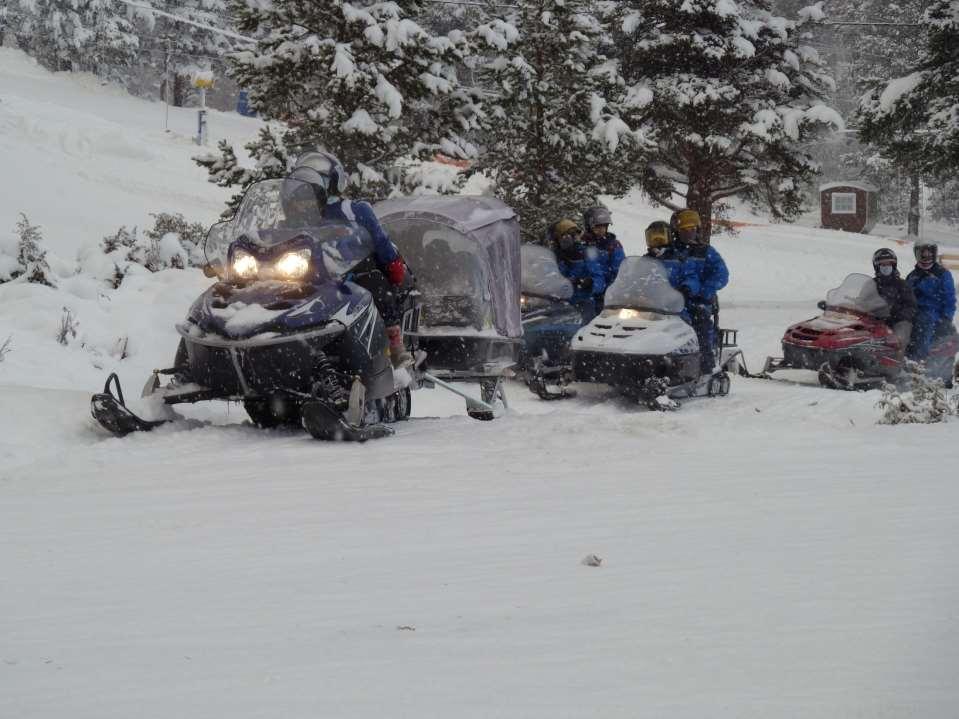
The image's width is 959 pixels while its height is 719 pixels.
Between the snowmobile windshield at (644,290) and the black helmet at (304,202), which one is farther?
the snowmobile windshield at (644,290)

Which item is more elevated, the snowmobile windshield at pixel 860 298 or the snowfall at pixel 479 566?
the snowmobile windshield at pixel 860 298

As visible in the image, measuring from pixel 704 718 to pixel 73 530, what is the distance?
3154 millimetres

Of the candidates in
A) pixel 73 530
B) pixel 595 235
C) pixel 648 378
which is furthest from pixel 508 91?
pixel 73 530

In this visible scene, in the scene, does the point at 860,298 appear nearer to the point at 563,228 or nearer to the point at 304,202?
the point at 563,228

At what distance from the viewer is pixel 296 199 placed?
7.94m

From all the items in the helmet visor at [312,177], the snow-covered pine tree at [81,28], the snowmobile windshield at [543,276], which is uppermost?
the snow-covered pine tree at [81,28]

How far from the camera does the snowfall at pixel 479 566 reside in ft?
10.0

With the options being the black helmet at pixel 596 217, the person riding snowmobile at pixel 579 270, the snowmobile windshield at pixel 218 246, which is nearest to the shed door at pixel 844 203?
the black helmet at pixel 596 217

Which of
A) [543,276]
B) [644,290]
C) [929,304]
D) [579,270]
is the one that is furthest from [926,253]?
[543,276]

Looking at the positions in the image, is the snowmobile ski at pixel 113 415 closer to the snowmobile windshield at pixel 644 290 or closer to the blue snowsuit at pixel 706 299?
the snowmobile windshield at pixel 644 290

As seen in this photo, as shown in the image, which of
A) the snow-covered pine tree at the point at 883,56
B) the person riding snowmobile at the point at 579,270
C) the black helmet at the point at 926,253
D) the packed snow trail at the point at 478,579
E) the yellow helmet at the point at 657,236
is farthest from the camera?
the snow-covered pine tree at the point at 883,56

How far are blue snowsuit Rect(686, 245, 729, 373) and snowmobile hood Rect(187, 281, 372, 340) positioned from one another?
4.54m

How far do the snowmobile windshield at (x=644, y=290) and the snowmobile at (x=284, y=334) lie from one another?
355 cm

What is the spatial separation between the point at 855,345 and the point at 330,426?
756 cm
